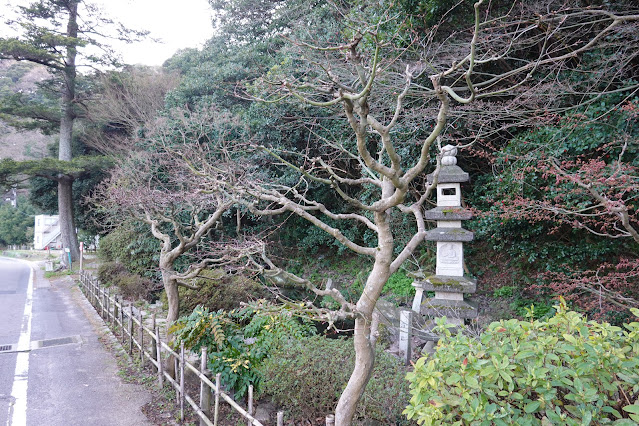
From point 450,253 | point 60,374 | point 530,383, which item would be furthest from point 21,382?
point 450,253

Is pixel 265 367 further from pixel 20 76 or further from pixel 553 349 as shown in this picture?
pixel 20 76

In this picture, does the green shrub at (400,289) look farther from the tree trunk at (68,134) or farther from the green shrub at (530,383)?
the tree trunk at (68,134)

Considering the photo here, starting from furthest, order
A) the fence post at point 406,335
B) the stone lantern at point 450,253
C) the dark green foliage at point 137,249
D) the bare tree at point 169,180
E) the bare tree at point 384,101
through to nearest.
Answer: the dark green foliage at point 137,249, the bare tree at point 169,180, the fence post at point 406,335, the stone lantern at point 450,253, the bare tree at point 384,101

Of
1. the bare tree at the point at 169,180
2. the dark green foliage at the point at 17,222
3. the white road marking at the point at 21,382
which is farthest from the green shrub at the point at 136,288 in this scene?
the dark green foliage at the point at 17,222

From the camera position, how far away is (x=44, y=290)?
13.0 metres

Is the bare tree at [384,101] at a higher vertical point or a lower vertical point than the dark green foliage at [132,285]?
higher

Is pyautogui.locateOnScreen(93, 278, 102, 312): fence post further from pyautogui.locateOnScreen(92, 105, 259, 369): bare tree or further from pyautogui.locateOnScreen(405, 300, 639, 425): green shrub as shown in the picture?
pyautogui.locateOnScreen(405, 300, 639, 425): green shrub

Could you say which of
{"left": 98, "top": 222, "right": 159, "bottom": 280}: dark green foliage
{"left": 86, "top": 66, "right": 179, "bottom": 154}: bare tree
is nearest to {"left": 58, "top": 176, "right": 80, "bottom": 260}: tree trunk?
{"left": 86, "top": 66, "right": 179, "bottom": 154}: bare tree

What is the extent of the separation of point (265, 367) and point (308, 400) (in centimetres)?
63

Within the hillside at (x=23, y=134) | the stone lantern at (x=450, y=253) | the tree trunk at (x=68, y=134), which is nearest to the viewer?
the stone lantern at (x=450, y=253)

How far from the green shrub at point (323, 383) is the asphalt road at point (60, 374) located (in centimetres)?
162

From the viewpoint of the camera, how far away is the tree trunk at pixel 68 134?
16891 millimetres

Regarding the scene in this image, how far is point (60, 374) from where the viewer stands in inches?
216

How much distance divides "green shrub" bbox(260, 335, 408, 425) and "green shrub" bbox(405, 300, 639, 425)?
1684 millimetres
